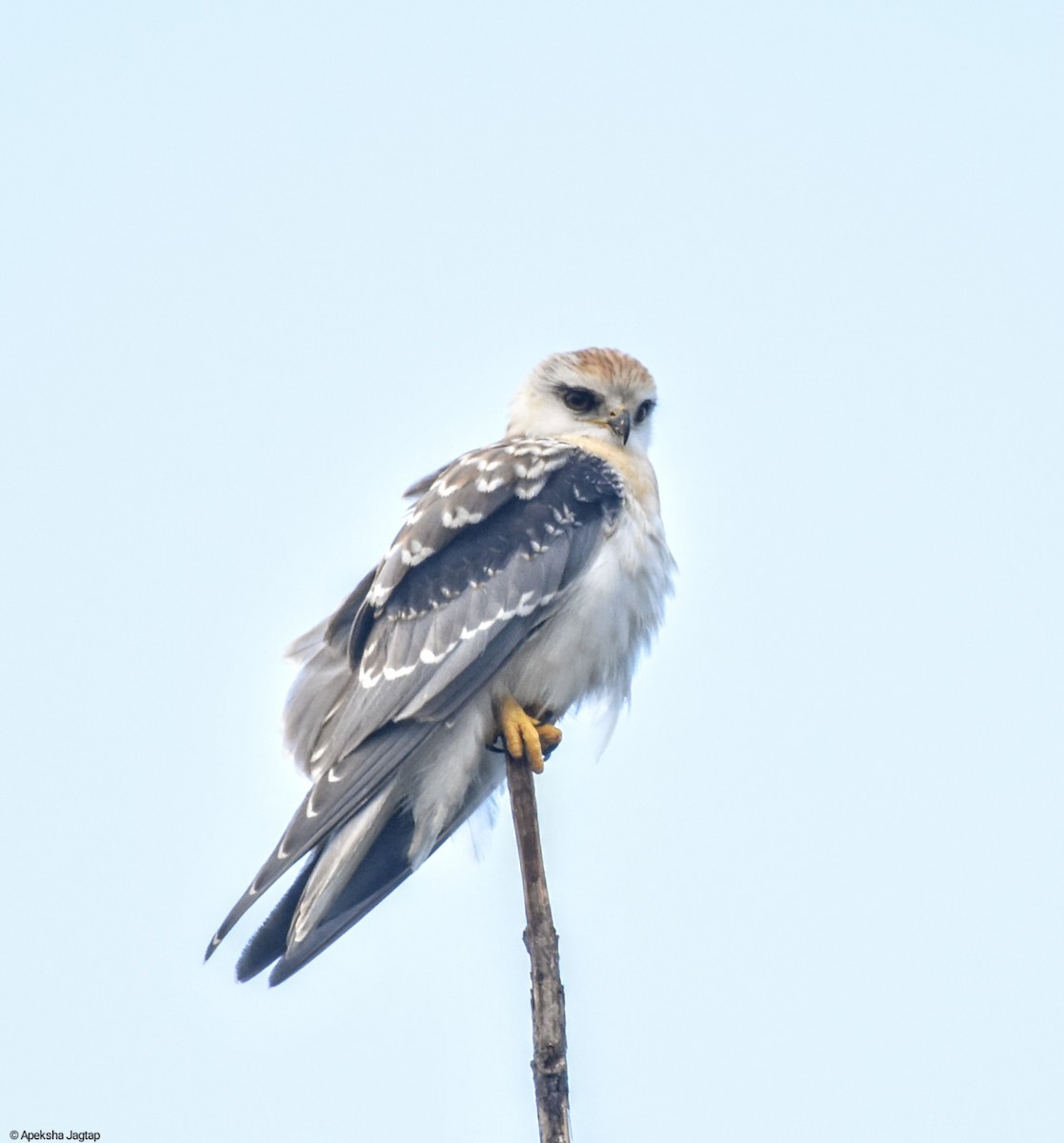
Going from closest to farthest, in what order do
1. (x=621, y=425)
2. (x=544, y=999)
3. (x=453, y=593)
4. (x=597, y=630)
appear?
(x=544, y=999)
(x=597, y=630)
(x=453, y=593)
(x=621, y=425)

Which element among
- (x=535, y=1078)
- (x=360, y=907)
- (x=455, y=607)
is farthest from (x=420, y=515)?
(x=535, y=1078)

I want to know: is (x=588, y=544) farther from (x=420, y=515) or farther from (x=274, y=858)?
(x=274, y=858)

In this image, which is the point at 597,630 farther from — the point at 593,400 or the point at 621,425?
the point at 593,400

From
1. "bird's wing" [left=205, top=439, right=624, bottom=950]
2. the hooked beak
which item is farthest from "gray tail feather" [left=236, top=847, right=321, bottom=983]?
the hooked beak

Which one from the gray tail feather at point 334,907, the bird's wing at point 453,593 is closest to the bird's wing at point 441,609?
the bird's wing at point 453,593

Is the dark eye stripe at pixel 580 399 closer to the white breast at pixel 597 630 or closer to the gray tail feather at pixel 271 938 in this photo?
the white breast at pixel 597 630

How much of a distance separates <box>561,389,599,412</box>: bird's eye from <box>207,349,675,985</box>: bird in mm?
618

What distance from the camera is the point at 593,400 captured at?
5.97 meters

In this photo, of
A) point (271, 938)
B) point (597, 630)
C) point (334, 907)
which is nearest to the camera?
point (271, 938)

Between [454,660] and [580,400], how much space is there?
156 cm

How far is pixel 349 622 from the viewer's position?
529cm

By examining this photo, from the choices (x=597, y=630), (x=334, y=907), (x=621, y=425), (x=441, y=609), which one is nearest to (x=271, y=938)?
(x=334, y=907)

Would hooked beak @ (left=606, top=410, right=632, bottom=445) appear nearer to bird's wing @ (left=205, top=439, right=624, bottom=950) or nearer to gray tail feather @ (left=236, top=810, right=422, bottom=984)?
bird's wing @ (left=205, top=439, right=624, bottom=950)

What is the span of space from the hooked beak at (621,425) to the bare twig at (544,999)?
2.05 metres
